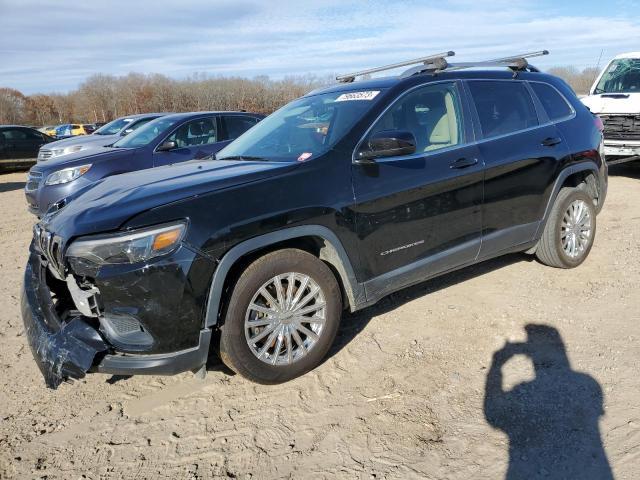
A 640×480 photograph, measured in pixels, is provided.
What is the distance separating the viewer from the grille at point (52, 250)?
2972 millimetres

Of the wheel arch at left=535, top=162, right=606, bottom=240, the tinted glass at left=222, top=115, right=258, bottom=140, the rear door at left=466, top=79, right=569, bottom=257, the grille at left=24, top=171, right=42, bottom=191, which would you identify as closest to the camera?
the rear door at left=466, top=79, right=569, bottom=257

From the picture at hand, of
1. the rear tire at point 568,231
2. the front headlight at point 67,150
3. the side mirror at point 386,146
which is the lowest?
the rear tire at point 568,231

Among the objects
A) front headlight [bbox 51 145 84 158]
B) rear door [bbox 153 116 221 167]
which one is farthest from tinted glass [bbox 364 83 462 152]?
front headlight [bbox 51 145 84 158]

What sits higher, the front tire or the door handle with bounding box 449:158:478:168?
the door handle with bounding box 449:158:478:168

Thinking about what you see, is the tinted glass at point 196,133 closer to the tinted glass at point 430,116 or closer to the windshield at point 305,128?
the windshield at point 305,128

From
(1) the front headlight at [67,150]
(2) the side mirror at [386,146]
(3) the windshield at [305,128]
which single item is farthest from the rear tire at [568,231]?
(1) the front headlight at [67,150]

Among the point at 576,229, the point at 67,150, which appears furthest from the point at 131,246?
the point at 67,150

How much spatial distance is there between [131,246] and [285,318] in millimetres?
1011

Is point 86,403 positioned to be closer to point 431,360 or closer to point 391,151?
point 431,360

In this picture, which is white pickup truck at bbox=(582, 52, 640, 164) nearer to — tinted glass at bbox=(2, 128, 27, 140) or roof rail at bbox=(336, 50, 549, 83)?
roof rail at bbox=(336, 50, 549, 83)

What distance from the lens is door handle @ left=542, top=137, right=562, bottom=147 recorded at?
456 cm

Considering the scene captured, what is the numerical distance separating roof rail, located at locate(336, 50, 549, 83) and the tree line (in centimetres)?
4555

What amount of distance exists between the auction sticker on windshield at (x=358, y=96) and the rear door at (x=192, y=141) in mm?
4125

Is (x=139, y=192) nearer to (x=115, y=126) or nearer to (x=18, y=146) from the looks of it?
(x=115, y=126)
